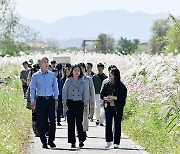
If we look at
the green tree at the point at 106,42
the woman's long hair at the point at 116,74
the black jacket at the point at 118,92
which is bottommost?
the green tree at the point at 106,42

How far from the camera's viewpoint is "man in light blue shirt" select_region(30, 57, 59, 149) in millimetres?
13891

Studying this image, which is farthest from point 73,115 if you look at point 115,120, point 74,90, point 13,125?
point 13,125

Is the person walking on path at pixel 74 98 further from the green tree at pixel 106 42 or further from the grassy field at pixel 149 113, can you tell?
the green tree at pixel 106 42

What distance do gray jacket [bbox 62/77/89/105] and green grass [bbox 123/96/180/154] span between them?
1.81m

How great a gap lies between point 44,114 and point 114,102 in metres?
1.57

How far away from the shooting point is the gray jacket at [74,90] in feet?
46.3

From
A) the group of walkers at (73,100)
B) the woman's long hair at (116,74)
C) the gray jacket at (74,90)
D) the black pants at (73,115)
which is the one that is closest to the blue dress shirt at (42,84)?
the group of walkers at (73,100)

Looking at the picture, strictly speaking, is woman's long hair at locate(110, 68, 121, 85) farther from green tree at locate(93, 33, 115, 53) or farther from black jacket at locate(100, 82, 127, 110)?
green tree at locate(93, 33, 115, 53)

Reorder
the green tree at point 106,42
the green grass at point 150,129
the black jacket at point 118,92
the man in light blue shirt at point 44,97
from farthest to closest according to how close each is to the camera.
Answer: the green tree at point 106,42
the black jacket at point 118,92
the man in light blue shirt at point 44,97
the green grass at point 150,129

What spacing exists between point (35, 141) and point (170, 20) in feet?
14.6

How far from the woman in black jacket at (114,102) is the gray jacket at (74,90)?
45 centimetres

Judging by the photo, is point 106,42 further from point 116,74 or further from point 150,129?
point 116,74

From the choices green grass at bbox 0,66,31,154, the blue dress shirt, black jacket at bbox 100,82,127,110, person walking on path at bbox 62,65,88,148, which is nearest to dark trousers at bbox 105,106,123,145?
black jacket at bbox 100,82,127,110

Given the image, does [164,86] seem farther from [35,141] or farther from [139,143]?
[35,141]
